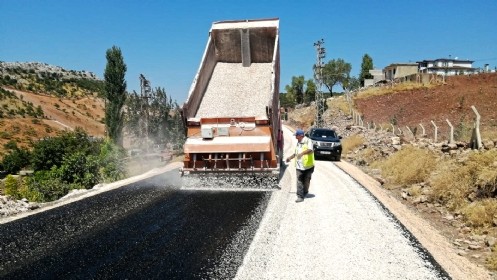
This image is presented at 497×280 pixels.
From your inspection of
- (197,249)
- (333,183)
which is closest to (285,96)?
(333,183)

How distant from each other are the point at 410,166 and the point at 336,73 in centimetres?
8004

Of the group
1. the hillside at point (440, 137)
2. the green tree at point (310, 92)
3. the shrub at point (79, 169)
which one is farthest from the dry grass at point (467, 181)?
the green tree at point (310, 92)

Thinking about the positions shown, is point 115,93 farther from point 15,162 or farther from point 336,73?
point 336,73

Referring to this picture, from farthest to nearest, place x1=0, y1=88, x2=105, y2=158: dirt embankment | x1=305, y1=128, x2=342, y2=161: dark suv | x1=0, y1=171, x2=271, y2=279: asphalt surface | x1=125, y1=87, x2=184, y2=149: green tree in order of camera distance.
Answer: x1=0, y1=88, x2=105, y2=158: dirt embankment → x1=125, y1=87, x2=184, y2=149: green tree → x1=305, y1=128, x2=342, y2=161: dark suv → x1=0, y1=171, x2=271, y2=279: asphalt surface

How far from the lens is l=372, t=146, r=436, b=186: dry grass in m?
11.0

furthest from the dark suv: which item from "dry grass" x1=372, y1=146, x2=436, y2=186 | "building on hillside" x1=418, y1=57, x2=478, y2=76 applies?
"building on hillside" x1=418, y1=57, x2=478, y2=76

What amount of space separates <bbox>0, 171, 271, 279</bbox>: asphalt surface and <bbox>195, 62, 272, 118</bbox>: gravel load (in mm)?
2873

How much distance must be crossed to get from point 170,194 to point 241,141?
7.41ft

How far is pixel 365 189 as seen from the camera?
10.5 meters

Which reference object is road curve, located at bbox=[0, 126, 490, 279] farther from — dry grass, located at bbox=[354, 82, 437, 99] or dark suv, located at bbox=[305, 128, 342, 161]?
dry grass, located at bbox=[354, 82, 437, 99]

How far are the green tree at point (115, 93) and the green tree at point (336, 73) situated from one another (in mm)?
56067

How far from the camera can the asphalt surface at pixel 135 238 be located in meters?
4.92

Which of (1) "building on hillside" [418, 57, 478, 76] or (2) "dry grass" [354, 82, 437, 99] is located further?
(1) "building on hillside" [418, 57, 478, 76]

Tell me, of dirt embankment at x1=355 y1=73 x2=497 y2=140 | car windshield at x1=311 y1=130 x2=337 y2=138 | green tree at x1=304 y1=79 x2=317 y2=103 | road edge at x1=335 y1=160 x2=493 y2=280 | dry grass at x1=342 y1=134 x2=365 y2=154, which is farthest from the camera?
green tree at x1=304 y1=79 x2=317 y2=103
